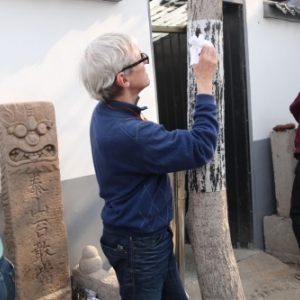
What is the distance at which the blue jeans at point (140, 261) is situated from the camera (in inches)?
69.7

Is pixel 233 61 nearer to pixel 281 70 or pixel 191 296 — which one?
pixel 281 70

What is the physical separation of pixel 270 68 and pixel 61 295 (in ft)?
10.5

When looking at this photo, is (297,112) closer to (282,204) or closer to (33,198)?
(282,204)

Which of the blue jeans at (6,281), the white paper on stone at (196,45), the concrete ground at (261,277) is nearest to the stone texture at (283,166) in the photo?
the concrete ground at (261,277)

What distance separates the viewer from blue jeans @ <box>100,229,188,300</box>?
177cm

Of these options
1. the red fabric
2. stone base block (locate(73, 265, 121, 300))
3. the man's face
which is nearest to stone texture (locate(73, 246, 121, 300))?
stone base block (locate(73, 265, 121, 300))

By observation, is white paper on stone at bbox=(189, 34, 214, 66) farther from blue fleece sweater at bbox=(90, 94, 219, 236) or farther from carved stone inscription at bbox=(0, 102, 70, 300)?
carved stone inscription at bbox=(0, 102, 70, 300)

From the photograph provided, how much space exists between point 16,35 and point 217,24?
1.60 metres

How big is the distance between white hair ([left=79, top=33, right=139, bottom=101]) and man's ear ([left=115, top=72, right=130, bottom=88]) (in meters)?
0.01

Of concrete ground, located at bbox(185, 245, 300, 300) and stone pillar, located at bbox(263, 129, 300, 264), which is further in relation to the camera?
stone pillar, located at bbox(263, 129, 300, 264)

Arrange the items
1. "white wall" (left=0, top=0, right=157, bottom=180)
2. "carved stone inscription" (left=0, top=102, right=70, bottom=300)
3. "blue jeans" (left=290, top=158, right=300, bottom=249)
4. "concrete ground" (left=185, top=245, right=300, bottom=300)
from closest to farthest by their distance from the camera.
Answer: "carved stone inscription" (left=0, top=102, right=70, bottom=300), "white wall" (left=0, top=0, right=157, bottom=180), "concrete ground" (left=185, top=245, right=300, bottom=300), "blue jeans" (left=290, top=158, right=300, bottom=249)

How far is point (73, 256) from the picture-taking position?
3.42 metres

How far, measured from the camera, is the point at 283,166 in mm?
4516

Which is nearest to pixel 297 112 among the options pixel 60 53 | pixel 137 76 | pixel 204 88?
pixel 60 53
